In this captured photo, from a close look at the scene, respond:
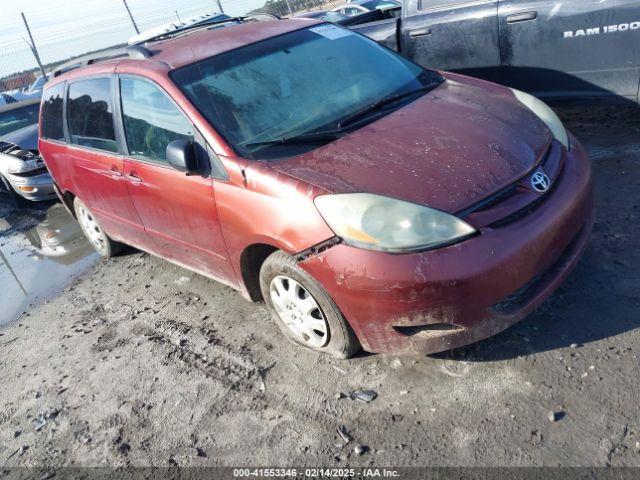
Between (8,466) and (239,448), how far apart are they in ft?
4.53

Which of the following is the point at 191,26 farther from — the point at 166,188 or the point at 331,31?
the point at 166,188

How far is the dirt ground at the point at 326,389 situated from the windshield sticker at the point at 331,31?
2.04 m

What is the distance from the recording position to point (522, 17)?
494cm

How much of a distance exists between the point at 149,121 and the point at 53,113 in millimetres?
Answer: 1951

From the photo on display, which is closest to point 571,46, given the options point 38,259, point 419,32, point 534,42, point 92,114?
point 534,42

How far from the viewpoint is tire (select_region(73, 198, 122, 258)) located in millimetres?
5195

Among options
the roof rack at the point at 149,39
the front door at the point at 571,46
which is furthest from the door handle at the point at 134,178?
the front door at the point at 571,46

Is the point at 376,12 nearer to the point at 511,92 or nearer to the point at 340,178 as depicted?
the point at 511,92

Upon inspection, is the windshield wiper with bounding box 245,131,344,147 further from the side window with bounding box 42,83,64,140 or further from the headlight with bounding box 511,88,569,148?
the side window with bounding box 42,83,64,140

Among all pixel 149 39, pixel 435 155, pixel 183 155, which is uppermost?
pixel 149 39

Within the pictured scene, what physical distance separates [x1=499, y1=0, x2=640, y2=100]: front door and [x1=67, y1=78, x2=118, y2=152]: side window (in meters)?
3.58

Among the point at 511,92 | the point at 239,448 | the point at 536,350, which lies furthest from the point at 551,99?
the point at 239,448

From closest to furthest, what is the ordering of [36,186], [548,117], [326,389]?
1. [326,389]
2. [548,117]
3. [36,186]

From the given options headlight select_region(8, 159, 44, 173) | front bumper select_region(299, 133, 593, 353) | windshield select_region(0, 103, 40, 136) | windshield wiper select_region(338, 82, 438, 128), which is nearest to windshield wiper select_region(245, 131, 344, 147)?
windshield wiper select_region(338, 82, 438, 128)
